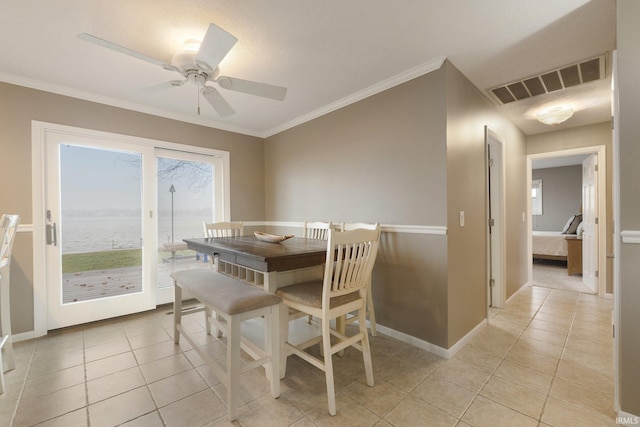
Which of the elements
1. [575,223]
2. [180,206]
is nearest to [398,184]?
[180,206]

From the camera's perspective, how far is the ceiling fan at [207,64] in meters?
1.47

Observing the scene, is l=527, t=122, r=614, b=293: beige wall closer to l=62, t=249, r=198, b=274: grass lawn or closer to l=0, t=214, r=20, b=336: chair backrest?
l=62, t=249, r=198, b=274: grass lawn

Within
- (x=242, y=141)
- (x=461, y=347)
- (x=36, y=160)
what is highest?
(x=242, y=141)

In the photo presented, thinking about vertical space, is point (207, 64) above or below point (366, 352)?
above

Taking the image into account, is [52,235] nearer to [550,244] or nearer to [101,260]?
[101,260]

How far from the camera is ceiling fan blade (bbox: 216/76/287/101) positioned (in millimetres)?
1879

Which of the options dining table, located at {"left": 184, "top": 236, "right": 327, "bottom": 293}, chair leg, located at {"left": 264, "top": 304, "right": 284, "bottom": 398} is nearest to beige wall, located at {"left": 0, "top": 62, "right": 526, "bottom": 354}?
dining table, located at {"left": 184, "top": 236, "right": 327, "bottom": 293}

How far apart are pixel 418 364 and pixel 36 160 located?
3.91 meters

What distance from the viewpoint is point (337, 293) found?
64.3 inches

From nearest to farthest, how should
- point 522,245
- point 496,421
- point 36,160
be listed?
point 496,421 → point 36,160 → point 522,245

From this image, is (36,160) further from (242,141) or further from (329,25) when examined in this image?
(329,25)

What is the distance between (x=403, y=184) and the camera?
7.99 feet

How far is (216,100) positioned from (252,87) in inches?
16.0

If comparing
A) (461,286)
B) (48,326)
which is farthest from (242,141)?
(461,286)
